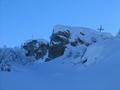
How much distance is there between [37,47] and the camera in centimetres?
4331

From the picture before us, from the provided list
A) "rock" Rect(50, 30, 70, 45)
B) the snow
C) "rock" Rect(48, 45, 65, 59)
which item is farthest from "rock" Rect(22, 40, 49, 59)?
the snow

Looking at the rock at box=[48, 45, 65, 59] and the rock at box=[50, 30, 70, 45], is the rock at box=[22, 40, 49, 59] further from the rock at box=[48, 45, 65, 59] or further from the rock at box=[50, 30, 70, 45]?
the rock at box=[50, 30, 70, 45]

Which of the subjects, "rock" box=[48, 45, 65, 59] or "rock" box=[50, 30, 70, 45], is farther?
"rock" box=[50, 30, 70, 45]

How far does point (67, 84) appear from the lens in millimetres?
11703

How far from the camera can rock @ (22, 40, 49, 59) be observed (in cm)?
4181

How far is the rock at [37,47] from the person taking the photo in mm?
41812

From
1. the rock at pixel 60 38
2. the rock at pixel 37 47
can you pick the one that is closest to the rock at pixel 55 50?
the rock at pixel 60 38

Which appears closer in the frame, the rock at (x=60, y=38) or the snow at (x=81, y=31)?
the snow at (x=81, y=31)

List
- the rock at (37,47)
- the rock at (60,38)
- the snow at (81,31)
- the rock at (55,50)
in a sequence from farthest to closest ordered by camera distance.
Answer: the rock at (37,47), the rock at (60,38), the rock at (55,50), the snow at (81,31)

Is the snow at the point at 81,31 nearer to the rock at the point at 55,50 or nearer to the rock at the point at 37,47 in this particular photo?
the rock at the point at 55,50

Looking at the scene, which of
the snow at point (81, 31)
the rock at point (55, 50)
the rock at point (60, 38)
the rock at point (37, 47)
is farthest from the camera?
the rock at point (37, 47)

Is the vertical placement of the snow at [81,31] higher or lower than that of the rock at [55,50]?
higher

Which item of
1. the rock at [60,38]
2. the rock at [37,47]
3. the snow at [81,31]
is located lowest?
the rock at [37,47]

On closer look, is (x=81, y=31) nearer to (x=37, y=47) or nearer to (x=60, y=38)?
(x=60, y=38)
